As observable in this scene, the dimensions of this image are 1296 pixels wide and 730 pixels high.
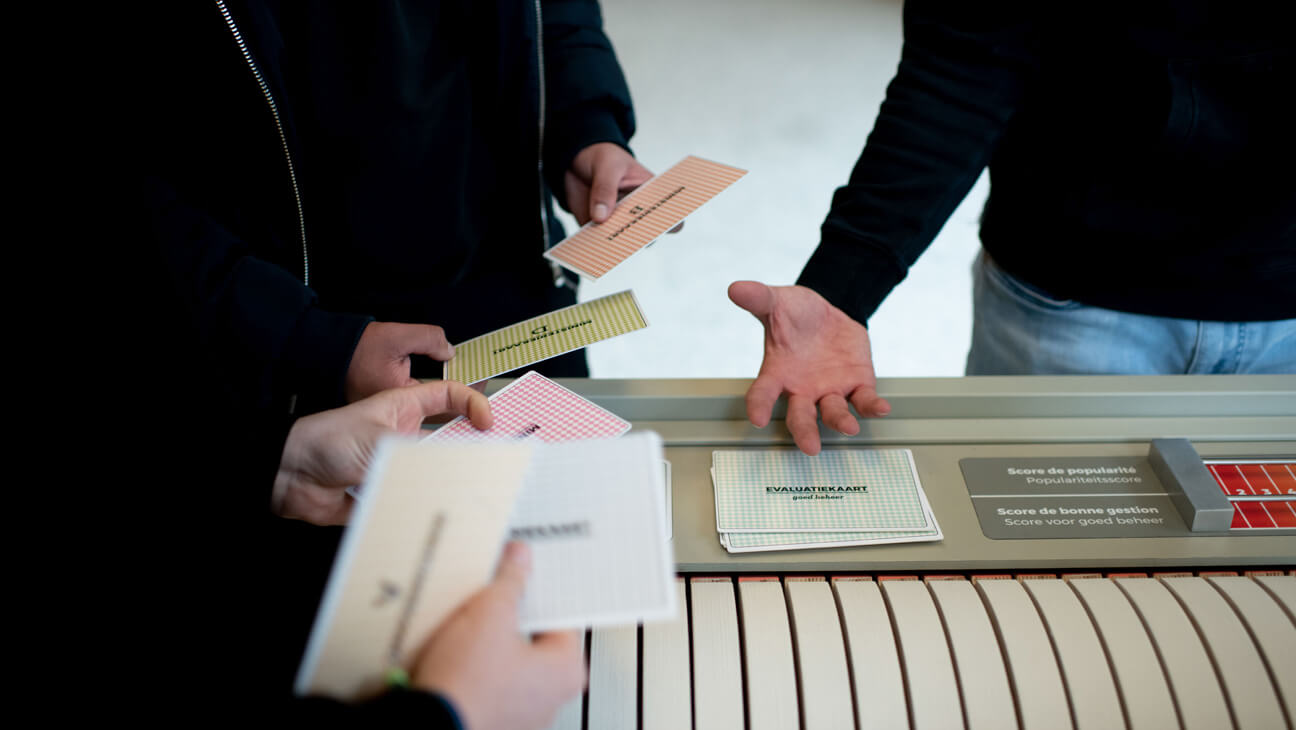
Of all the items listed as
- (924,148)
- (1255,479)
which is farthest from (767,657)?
(924,148)

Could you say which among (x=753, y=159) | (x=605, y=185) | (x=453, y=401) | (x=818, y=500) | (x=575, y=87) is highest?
(x=753, y=159)

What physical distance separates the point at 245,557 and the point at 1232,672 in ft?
3.44

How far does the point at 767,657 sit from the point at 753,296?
494 millimetres

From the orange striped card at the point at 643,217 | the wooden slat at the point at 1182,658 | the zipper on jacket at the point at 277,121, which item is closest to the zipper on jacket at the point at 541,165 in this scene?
the orange striped card at the point at 643,217

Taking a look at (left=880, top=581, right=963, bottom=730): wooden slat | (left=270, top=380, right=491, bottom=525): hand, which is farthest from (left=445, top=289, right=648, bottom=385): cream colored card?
(left=880, top=581, right=963, bottom=730): wooden slat

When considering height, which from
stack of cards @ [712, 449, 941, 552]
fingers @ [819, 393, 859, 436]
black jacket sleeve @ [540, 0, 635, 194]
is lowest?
stack of cards @ [712, 449, 941, 552]

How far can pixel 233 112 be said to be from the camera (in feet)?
3.78

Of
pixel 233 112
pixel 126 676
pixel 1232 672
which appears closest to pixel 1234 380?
pixel 1232 672

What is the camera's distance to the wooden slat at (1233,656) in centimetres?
82

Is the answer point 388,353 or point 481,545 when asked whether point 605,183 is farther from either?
point 481,545

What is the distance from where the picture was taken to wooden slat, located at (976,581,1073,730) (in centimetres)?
83

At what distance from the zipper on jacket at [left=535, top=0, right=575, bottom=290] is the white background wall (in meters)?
1.56

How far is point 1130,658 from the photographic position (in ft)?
2.82

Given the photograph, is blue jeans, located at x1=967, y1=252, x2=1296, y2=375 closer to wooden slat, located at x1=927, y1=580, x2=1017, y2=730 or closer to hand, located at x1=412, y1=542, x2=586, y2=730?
wooden slat, located at x1=927, y1=580, x2=1017, y2=730
